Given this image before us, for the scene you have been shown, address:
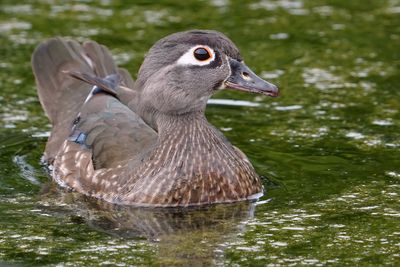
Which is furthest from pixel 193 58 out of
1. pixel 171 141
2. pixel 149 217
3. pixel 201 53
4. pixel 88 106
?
pixel 88 106

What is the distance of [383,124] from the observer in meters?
10.8

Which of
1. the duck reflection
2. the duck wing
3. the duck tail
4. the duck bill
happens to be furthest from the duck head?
the duck tail

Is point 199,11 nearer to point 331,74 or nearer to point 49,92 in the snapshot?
point 331,74

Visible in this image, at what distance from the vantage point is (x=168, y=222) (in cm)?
869

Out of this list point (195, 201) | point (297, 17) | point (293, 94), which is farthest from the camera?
point (297, 17)

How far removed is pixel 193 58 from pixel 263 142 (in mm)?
1621

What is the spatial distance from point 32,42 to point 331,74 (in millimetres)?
3293

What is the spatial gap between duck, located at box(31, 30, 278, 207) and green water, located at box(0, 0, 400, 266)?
0.17 meters

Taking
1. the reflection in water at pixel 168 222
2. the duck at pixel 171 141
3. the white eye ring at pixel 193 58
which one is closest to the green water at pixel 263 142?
the reflection in water at pixel 168 222

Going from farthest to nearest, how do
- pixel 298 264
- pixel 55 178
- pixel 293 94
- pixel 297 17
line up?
pixel 297 17, pixel 293 94, pixel 55 178, pixel 298 264

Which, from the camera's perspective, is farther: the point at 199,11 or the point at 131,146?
the point at 199,11

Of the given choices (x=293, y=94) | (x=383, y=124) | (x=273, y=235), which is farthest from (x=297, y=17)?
(x=273, y=235)

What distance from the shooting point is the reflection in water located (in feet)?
25.8

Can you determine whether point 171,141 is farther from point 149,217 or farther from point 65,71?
point 65,71
